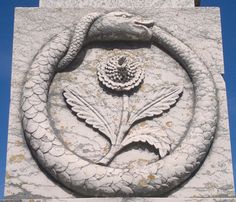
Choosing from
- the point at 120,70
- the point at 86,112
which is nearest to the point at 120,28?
the point at 120,70

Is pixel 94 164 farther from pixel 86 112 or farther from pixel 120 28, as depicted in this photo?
pixel 120 28

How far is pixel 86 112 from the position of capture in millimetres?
4785

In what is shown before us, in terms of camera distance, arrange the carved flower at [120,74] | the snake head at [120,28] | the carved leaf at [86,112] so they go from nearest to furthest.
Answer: the carved leaf at [86,112], the carved flower at [120,74], the snake head at [120,28]

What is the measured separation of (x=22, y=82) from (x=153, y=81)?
Answer: 4.53ft

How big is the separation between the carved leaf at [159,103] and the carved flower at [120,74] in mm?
254

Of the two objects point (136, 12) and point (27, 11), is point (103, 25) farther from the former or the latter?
point (27, 11)

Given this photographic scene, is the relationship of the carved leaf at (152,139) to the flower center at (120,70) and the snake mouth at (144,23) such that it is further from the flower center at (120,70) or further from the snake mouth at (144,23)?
the snake mouth at (144,23)

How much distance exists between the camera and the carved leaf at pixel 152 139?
4594mm

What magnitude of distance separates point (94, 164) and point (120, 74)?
1.01 metres

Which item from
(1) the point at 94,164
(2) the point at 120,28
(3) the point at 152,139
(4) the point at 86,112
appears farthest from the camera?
(2) the point at 120,28

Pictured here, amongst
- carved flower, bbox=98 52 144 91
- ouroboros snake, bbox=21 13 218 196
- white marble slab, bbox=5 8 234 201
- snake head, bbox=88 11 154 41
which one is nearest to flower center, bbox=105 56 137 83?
carved flower, bbox=98 52 144 91

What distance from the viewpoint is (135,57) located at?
5070 mm

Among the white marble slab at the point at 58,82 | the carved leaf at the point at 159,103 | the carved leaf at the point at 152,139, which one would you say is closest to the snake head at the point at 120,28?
the white marble slab at the point at 58,82

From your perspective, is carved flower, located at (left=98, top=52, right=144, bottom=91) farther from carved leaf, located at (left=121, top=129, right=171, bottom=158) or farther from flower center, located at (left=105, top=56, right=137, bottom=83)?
carved leaf, located at (left=121, top=129, right=171, bottom=158)
